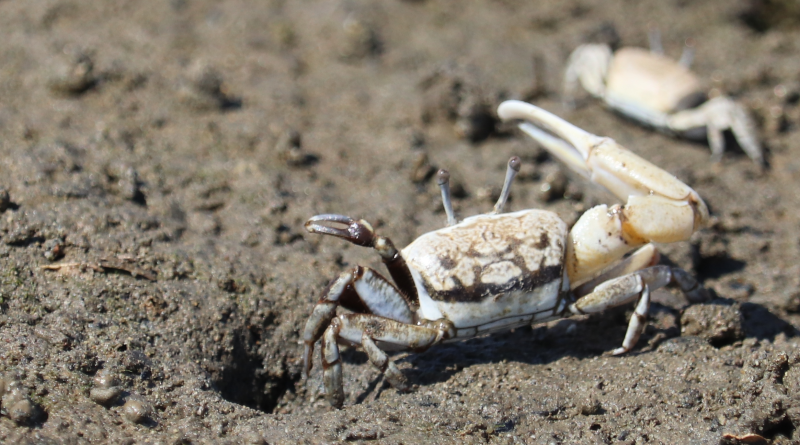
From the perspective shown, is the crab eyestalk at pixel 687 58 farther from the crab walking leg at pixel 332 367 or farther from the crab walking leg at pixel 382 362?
the crab walking leg at pixel 332 367

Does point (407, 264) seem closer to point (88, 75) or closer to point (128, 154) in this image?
point (128, 154)

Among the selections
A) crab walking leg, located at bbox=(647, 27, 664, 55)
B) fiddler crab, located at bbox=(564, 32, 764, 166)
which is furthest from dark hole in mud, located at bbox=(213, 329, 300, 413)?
crab walking leg, located at bbox=(647, 27, 664, 55)

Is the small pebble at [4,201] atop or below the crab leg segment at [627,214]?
atop

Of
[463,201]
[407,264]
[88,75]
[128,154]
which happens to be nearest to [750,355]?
[407,264]

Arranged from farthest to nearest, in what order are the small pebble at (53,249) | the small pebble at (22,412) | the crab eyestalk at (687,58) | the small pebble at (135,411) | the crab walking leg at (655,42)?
the crab walking leg at (655,42)
the crab eyestalk at (687,58)
the small pebble at (53,249)
the small pebble at (135,411)
the small pebble at (22,412)

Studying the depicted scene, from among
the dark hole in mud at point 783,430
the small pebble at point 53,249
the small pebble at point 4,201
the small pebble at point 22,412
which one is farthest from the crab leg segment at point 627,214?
the small pebble at point 4,201

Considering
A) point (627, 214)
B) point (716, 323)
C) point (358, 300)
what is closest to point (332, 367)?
point (358, 300)

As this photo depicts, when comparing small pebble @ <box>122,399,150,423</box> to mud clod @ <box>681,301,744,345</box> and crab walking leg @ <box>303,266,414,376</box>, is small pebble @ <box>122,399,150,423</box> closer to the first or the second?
crab walking leg @ <box>303,266,414,376</box>
